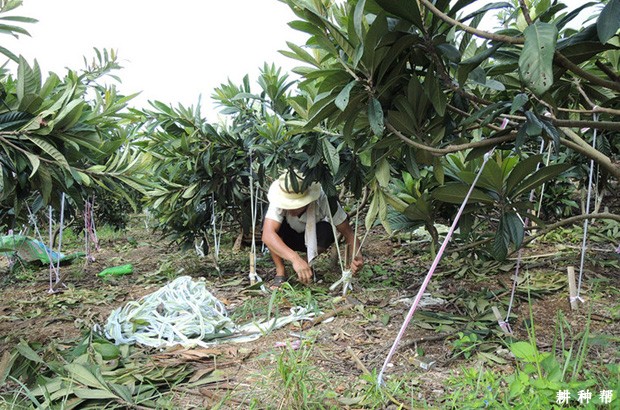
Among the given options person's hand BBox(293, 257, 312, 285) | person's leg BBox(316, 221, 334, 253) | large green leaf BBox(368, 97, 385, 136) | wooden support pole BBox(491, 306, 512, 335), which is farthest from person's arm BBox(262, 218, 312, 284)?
large green leaf BBox(368, 97, 385, 136)

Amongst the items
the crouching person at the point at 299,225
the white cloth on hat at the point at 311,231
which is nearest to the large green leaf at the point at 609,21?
the crouching person at the point at 299,225

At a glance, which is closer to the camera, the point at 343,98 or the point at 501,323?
the point at 343,98

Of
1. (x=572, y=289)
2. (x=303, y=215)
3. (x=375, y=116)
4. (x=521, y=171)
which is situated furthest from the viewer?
(x=303, y=215)

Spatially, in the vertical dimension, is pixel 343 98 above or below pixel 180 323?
above

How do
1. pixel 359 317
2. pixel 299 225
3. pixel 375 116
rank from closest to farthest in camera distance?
pixel 375 116 → pixel 359 317 → pixel 299 225

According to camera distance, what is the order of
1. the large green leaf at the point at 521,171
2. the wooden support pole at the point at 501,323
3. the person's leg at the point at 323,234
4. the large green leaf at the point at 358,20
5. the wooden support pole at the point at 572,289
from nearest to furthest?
the large green leaf at the point at 358,20
the large green leaf at the point at 521,171
the wooden support pole at the point at 501,323
the wooden support pole at the point at 572,289
the person's leg at the point at 323,234

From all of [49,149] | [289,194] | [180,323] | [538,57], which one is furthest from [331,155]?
[538,57]

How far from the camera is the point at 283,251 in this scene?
2.82 m

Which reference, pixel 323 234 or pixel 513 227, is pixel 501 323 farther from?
pixel 323 234

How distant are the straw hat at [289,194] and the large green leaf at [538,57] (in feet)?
6.38

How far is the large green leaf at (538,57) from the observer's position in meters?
0.85

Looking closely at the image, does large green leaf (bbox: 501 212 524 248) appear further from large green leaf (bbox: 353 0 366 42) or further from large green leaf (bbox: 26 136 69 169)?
large green leaf (bbox: 26 136 69 169)

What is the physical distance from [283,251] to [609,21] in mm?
2147

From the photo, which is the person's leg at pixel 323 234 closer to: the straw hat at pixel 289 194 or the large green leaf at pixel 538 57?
the straw hat at pixel 289 194
